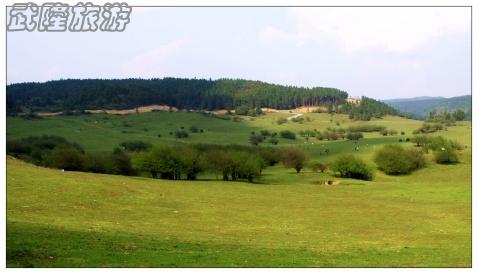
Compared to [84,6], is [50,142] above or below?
below

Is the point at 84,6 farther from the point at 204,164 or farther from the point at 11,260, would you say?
the point at 204,164

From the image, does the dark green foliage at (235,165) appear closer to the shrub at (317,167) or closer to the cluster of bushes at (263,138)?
the shrub at (317,167)

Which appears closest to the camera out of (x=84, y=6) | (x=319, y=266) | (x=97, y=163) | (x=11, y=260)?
(x=11, y=260)

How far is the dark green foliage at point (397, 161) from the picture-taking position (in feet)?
379

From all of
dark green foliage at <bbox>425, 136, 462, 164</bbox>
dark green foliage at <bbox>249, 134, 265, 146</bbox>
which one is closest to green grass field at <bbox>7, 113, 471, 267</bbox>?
dark green foliage at <bbox>425, 136, 462, 164</bbox>

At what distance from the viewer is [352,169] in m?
107

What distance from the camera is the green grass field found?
85.0 feet

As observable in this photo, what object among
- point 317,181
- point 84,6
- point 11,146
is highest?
point 84,6

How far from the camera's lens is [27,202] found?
138ft

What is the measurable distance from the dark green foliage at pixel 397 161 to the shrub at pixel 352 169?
356 inches

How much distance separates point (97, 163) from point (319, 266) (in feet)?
247

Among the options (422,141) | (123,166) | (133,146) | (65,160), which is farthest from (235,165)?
(422,141)

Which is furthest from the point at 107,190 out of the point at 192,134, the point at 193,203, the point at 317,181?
the point at 192,134

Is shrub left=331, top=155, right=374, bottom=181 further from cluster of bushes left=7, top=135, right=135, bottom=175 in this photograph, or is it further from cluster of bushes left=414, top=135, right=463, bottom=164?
cluster of bushes left=7, top=135, right=135, bottom=175
